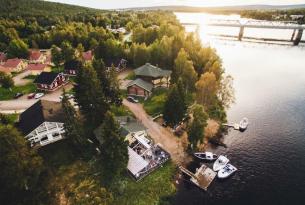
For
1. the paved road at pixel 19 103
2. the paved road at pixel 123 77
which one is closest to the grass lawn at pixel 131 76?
the paved road at pixel 123 77

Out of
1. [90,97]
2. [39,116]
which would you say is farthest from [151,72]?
[39,116]

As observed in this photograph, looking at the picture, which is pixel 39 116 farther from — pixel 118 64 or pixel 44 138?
pixel 118 64

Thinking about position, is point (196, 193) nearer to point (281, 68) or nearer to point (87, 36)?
point (281, 68)

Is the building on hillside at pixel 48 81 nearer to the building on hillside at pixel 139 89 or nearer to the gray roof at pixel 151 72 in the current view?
the building on hillside at pixel 139 89

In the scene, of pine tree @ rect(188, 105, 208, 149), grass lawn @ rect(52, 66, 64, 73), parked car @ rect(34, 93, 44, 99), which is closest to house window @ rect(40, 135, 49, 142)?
parked car @ rect(34, 93, 44, 99)

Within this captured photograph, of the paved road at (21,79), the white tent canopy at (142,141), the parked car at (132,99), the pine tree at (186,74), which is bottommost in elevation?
the paved road at (21,79)

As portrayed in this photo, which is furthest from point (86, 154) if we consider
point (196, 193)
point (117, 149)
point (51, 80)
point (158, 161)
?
point (51, 80)
